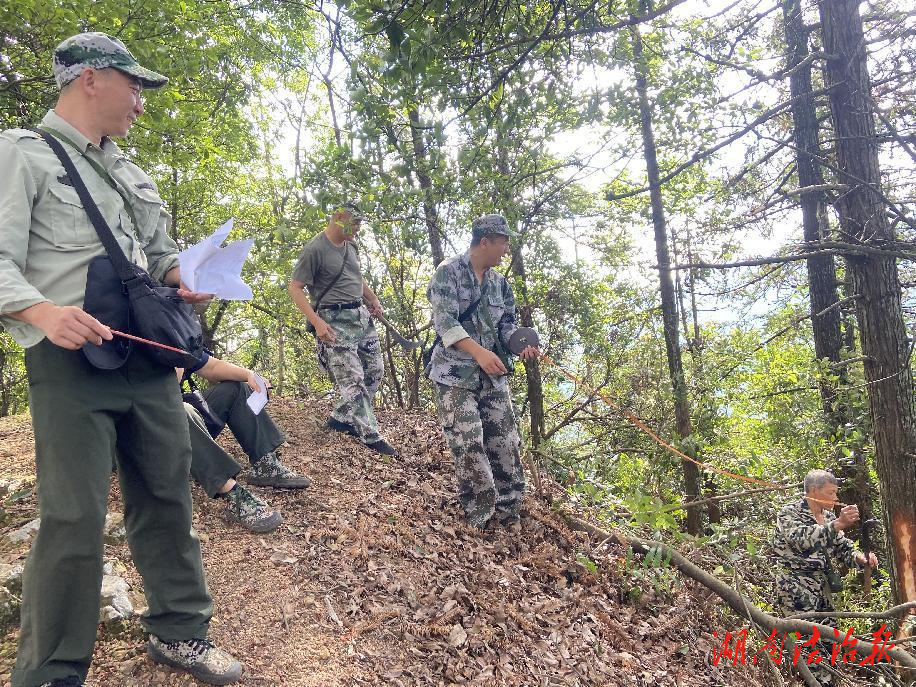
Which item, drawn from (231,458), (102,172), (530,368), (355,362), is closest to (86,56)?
(102,172)

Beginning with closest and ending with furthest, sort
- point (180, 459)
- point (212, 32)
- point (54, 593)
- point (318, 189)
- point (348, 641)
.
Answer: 1. point (54, 593)
2. point (180, 459)
3. point (348, 641)
4. point (318, 189)
5. point (212, 32)

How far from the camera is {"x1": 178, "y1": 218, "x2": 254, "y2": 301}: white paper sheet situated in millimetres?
2352

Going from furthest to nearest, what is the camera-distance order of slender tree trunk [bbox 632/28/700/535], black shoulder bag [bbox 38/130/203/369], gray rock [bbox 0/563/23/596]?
slender tree trunk [bbox 632/28/700/535]
gray rock [bbox 0/563/23/596]
black shoulder bag [bbox 38/130/203/369]

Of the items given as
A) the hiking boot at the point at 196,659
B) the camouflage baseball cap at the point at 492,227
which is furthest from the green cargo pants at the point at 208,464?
the camouflage baseball cap at the point at 492,227

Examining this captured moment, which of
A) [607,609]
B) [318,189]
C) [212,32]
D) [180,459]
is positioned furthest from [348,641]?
[212,32]

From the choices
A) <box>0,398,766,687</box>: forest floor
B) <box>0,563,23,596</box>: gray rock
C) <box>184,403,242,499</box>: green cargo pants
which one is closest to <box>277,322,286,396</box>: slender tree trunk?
<box>0,398,766,687</box>: forest floor

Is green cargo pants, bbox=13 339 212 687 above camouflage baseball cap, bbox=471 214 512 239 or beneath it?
beneath

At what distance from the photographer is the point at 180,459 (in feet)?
8.32

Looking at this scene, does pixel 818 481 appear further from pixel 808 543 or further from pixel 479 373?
pixel 479 373

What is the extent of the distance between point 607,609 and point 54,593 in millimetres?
3691

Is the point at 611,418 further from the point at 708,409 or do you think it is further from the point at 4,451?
the point at 4,451

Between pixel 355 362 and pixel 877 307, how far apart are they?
239 inches

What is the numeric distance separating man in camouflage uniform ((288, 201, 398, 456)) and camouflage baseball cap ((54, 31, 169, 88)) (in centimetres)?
345

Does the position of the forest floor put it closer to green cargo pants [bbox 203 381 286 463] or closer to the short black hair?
green cargo pants [bbox 203 381 286 463]
